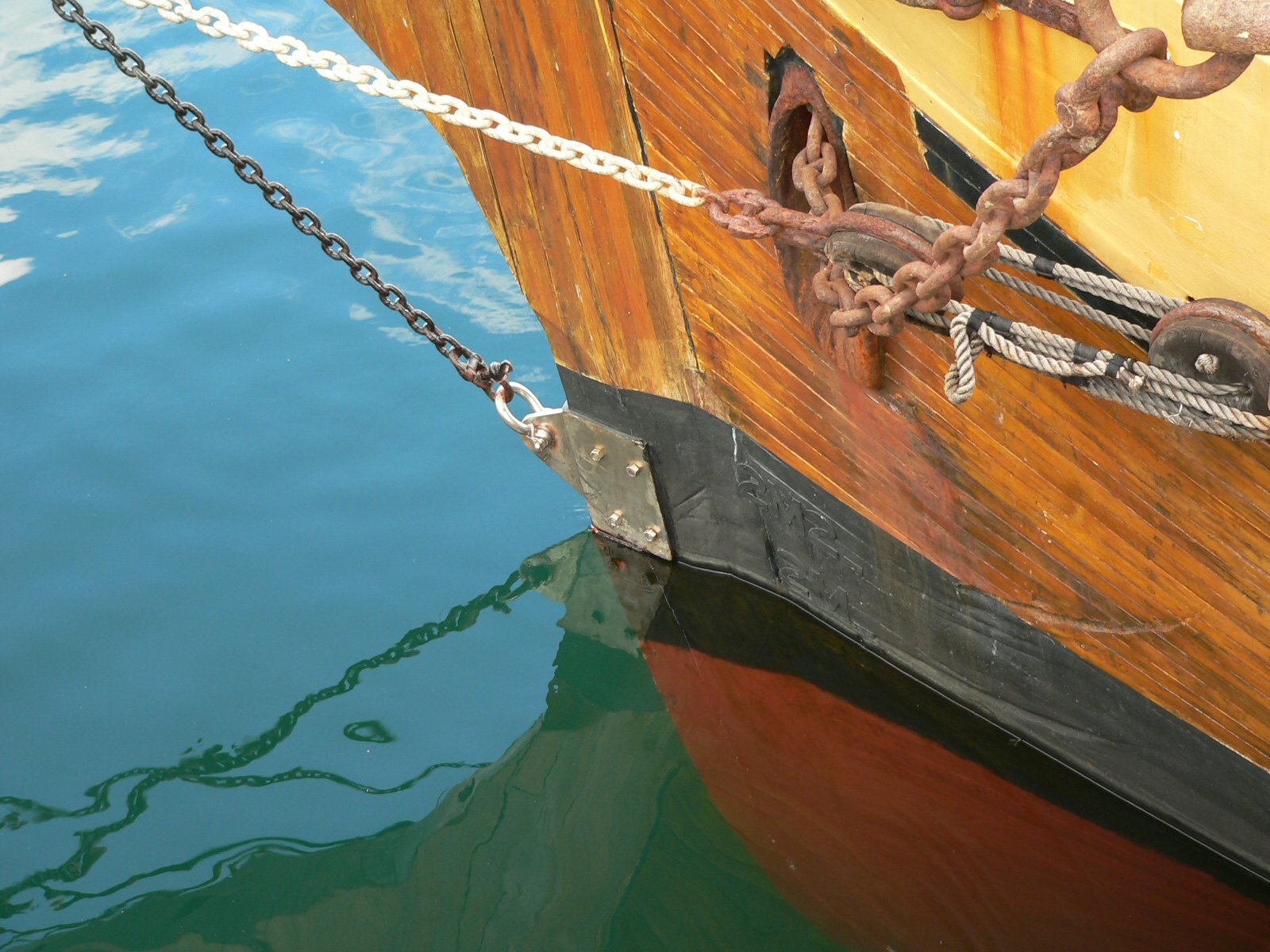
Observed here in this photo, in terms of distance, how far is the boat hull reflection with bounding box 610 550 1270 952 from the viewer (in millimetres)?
2461

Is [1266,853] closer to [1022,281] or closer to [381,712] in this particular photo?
[1022,281]

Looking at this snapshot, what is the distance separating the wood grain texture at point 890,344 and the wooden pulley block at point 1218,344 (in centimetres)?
5

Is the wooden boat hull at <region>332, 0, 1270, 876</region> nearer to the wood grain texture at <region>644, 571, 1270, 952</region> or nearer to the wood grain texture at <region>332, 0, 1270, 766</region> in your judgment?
the wood grain texture at <region>332, 0, 1270, 766</region>

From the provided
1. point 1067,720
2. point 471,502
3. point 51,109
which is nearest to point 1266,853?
point 1067,720

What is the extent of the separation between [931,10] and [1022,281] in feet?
1.34

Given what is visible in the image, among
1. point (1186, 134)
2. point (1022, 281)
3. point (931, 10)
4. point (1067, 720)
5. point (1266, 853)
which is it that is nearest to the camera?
point (1186, 134)

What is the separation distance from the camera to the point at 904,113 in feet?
5.68

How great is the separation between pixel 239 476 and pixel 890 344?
249 centimetres

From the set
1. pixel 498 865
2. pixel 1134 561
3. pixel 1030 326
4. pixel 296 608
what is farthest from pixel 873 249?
pixel 296 608

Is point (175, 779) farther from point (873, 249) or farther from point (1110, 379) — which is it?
point (1110, 379)

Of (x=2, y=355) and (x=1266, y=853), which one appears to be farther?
(x=2, y=355)

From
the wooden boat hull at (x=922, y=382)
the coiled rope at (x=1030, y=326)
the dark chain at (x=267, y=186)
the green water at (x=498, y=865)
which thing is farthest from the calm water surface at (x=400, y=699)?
the coiled rope at (x=1030, y=326)

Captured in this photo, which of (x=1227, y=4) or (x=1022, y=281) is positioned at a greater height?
(x=1227, y=4)

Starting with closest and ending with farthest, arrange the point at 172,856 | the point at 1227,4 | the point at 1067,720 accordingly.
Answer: the point at 1227,4 < the point at 1067,720 < the point at 172,856
